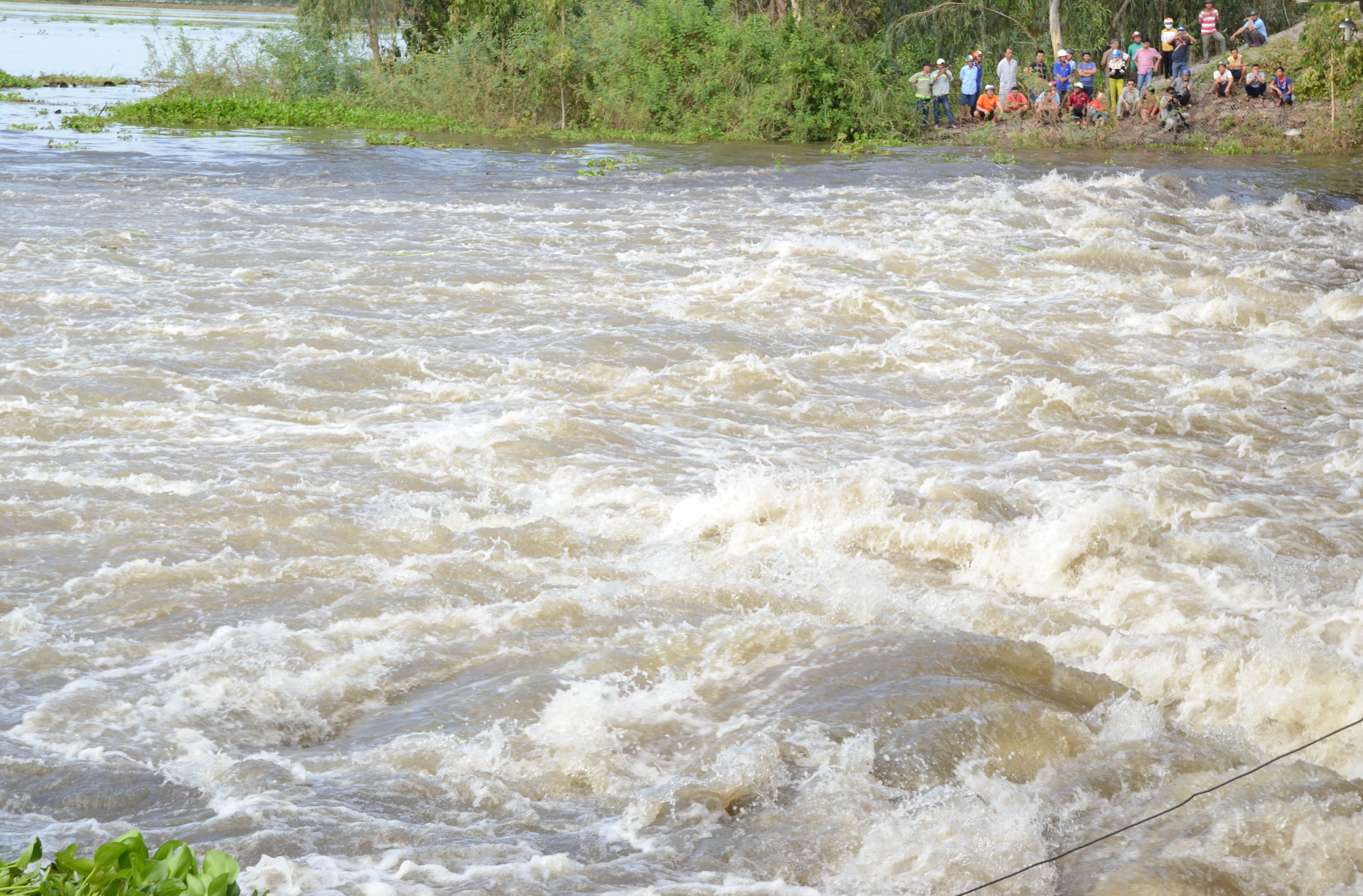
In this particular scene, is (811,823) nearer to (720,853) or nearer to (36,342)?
(720,853)

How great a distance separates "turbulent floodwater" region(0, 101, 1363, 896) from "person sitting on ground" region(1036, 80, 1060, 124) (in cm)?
1331

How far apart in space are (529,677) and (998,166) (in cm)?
1855

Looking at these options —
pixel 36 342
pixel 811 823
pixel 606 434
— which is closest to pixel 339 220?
pixel 36 342

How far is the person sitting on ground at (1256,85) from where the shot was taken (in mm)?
24281

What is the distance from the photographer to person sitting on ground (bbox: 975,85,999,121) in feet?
83.9

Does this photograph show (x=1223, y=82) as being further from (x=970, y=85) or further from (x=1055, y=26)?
(x=970, y=85)

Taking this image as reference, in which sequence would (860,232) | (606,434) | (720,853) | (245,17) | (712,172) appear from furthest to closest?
(245,17), (712,172), (860,232), (606,434), (720,853)

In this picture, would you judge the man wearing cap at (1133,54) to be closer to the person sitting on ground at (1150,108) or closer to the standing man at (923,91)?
the person sitting on ground at (1150,108)

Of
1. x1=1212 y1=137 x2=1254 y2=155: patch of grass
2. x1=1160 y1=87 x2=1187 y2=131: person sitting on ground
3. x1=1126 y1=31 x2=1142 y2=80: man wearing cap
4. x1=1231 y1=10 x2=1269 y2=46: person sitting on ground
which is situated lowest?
x1=1212 y1=137 x2=1254 y2=155: patch of grass

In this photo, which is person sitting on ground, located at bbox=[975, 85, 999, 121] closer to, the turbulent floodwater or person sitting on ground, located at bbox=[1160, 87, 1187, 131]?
person sitting on ground, located at bbox=[1160, 87, 1187, 131]

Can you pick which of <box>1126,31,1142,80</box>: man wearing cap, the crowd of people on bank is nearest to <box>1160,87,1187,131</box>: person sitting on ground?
the crowd of people on bank

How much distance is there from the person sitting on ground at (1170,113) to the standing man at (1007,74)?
2.98 meters

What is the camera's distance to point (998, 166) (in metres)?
21.2

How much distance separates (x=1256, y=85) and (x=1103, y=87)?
3.36m
